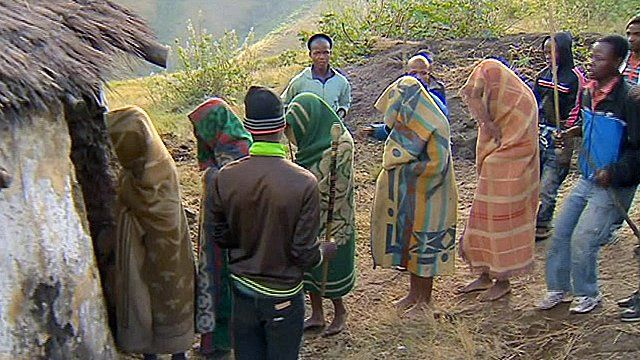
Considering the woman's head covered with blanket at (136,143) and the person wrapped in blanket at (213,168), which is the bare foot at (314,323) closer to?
the person wrapped in blanket at (213,168)

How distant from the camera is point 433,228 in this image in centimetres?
495

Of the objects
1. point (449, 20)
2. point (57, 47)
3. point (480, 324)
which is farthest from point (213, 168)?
point (449, 20)

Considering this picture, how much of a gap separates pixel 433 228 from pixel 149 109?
7.86 m

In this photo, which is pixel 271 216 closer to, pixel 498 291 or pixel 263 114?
pixel 263 114

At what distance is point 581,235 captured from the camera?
4.51 meters

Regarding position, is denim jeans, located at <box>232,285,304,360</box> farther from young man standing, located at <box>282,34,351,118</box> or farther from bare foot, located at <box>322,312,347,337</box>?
young man standing, located at <box>282,34,351,118</box>

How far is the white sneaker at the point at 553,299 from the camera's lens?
16.2 feet

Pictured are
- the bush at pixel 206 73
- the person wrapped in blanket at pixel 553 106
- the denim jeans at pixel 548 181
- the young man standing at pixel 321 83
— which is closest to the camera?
the person wrapped in blanket at pixel 553 106

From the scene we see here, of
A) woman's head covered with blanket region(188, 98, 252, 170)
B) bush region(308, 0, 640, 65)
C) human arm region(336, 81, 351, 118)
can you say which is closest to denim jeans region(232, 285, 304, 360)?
woman's head covered with blanket region(188, 98, 252, 170)

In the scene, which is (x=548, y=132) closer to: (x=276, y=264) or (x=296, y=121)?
(x=296, y=121)

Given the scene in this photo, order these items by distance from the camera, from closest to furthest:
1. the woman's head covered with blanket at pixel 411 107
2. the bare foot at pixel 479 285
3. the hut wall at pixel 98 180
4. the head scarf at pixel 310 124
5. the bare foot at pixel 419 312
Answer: the hut wall at pixel 98 180 < the head scarf at pixel 310 124 < the woman's head covered with blanket at pixel 411 107 < the bare foot at pixel 419 312 < the bare foot at pixel 479 285

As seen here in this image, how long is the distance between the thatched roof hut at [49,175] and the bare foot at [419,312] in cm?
197

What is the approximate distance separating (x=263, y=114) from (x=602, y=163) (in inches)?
82.1

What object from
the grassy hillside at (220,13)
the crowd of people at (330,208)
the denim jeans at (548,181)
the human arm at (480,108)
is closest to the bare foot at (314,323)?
the crowd of people at (330,208)
